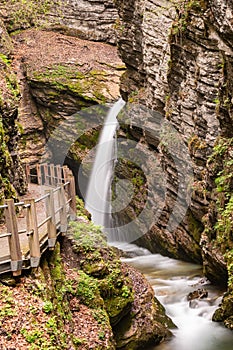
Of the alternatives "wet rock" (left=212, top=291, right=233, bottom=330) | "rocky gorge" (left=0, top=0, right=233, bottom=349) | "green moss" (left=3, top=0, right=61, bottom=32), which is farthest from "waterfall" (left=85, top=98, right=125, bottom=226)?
"wet rock" (left=212, top=291, right=233, bottom=330)

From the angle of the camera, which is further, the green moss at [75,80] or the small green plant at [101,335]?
the green moss at [75,80]

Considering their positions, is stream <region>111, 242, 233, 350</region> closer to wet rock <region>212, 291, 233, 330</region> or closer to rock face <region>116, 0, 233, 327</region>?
wet rock <region>212, 291, 233, 330</region>

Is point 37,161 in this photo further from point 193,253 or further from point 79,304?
point 79,304

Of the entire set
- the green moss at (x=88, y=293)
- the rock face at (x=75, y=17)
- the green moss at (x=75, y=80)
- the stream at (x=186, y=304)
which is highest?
the rock face at (x=75, y=17)

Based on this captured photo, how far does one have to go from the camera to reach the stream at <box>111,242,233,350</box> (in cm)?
1096

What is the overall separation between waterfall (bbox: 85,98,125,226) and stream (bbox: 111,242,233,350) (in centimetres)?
561

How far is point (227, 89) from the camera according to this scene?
11.5 metres

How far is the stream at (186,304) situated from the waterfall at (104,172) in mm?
5608

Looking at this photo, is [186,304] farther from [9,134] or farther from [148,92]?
[148,92]

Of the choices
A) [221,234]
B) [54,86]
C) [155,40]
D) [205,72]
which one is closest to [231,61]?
[205,72]

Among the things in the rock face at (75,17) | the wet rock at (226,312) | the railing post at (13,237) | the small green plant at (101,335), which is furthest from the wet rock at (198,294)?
the rock face at (75,17)

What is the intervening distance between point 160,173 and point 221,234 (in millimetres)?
7401

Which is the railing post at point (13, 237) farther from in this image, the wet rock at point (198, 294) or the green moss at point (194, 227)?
the green moss at point (194, 227)

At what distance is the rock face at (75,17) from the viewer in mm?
31703
